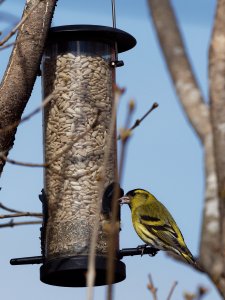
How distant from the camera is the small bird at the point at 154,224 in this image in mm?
10820

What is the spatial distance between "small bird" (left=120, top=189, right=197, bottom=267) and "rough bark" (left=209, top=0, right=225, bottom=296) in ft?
23.0

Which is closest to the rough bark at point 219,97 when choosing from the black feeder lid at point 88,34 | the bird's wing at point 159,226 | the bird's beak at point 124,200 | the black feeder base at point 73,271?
the black feeder base at point 73,271

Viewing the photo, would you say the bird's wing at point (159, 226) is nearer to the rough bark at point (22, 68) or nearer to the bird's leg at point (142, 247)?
the bird's leg at point (142, 247)

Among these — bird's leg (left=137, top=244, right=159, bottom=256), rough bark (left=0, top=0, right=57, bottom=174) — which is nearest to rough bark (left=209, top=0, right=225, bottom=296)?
rough bark (left=0, top=0, right=57, bottom=174)

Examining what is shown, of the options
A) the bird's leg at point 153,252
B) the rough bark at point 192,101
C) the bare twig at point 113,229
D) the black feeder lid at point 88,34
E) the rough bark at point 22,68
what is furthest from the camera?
the bird's leg at point 153,252

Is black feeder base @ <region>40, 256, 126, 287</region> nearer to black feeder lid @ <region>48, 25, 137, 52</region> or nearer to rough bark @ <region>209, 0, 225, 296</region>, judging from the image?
black feeder lid @ <region>48, 25, 137, 52</region>

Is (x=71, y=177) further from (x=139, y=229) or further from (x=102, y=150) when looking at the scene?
(x=139, y=229)

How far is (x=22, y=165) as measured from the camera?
6566 mm

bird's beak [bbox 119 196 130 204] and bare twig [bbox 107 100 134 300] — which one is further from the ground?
bird's beak [bbox 119 196 130 204]

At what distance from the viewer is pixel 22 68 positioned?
871cm

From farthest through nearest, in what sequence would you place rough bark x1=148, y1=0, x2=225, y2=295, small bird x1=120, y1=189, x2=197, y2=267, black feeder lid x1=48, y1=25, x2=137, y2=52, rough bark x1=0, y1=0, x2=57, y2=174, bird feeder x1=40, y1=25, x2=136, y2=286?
small bird x1=120, y1=189, x2=197, y2=267 → black feeder lid x1=48, y1=25, x2=137, y2=52 → bird feeder x1=40, y1=25, x2=136, y2=286 → rough bark x1=0, y1=0, x2=57, y2=174 → rough bark x1=148, y1=0, x2=225, y2=295

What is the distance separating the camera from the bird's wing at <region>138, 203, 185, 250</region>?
10906mm

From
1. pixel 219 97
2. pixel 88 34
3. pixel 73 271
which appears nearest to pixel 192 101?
pixel 219 97

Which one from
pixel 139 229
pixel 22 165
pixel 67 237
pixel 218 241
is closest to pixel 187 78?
pixel 218 241
